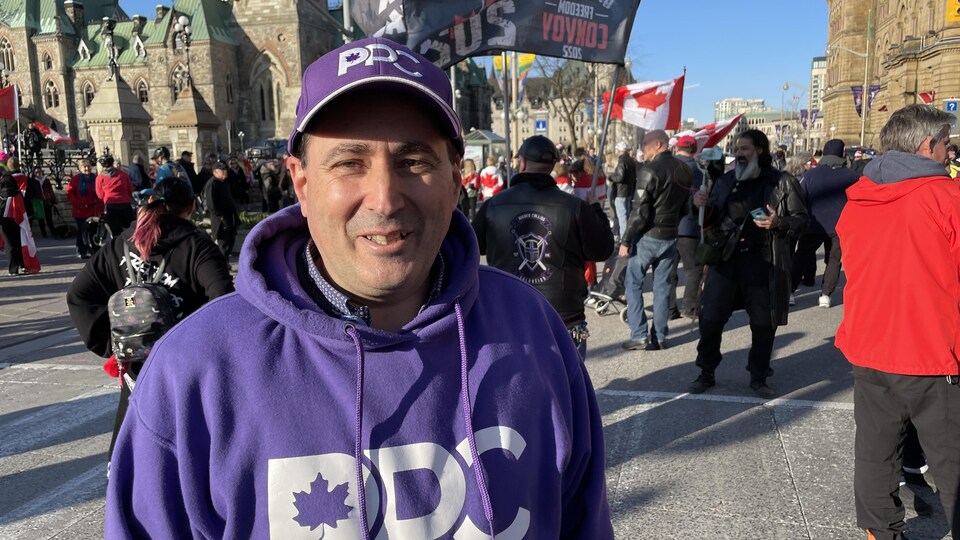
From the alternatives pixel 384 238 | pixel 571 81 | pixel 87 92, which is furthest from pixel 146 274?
pixel 87 92

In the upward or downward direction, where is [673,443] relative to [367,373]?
downward

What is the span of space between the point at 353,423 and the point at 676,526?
115 inches

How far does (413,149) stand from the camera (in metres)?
1.36

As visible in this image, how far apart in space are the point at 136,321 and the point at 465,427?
2.19m

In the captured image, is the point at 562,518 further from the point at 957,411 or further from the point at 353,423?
the point at 957,411

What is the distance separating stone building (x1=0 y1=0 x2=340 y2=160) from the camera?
63.9 m

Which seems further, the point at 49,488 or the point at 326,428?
the point at 49,488

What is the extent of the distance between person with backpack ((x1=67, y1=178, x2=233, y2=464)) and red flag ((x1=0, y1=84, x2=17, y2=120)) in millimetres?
15809

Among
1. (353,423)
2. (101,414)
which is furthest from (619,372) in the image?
(353,423)

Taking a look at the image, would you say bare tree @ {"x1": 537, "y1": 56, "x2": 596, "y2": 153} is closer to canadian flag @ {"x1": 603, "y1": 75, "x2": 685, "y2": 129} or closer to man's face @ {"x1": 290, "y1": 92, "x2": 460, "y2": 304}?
canadian flag @ {"x1": 603, "y1": 75, "x2": 685, "y2": 129}

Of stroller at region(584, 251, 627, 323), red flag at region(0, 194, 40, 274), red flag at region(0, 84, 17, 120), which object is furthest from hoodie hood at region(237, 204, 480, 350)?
red flag at region(0, 84, 17, 120)

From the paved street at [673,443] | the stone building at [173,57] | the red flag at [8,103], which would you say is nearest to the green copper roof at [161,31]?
the stone building at [173,57]

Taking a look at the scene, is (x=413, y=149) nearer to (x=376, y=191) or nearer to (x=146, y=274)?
(x=376, y=191)

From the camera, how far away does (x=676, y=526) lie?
3.70 metres
